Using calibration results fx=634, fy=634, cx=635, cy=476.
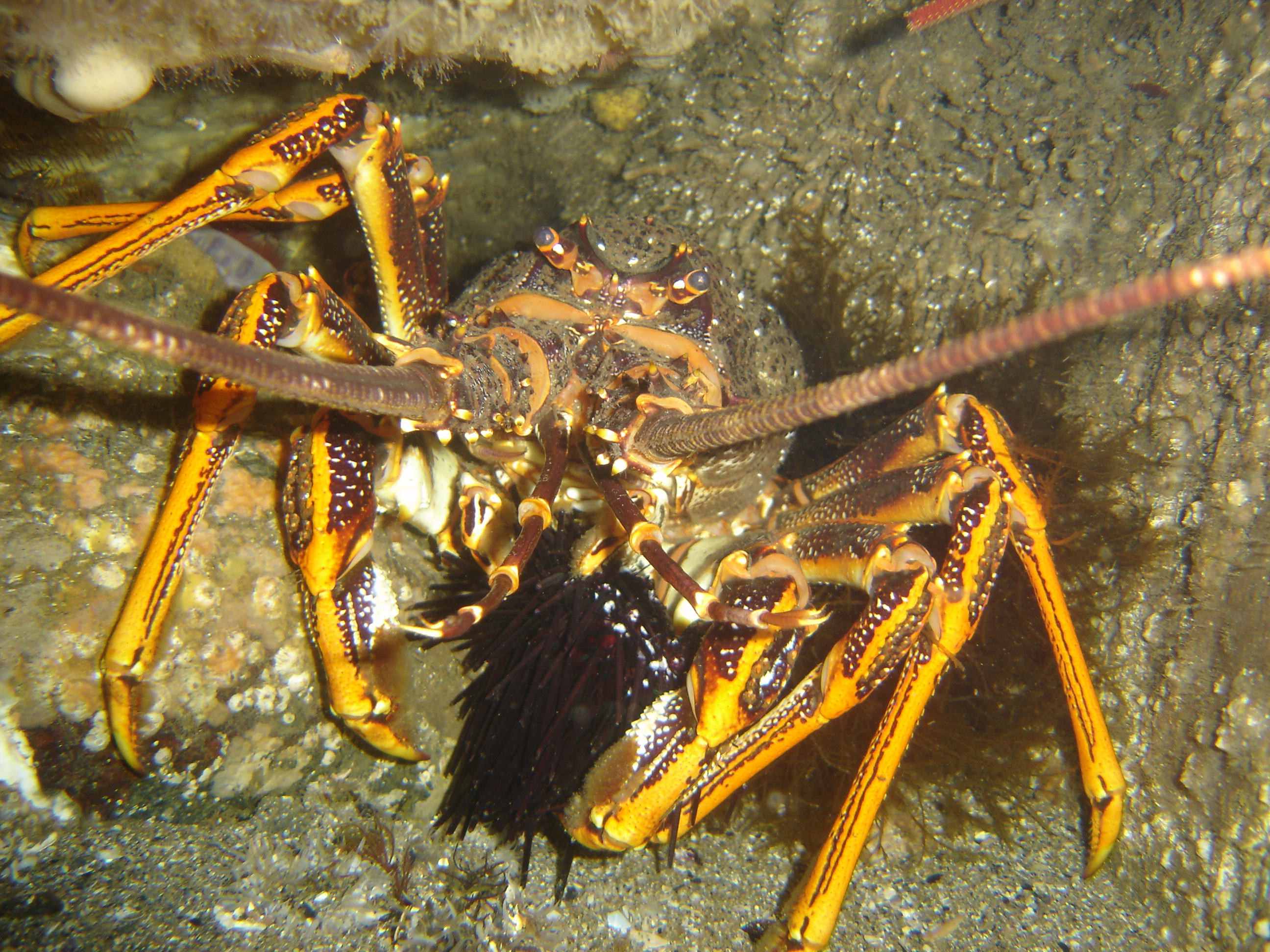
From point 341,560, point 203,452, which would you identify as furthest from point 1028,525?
point 203,452

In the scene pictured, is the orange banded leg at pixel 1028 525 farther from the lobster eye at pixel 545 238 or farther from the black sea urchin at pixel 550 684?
the lobster eye at pixel 545 238

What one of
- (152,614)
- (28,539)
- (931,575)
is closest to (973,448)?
(931,575)

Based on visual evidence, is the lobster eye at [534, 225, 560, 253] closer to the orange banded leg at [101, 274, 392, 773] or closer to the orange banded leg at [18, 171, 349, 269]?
the orange banded leg at [101, 274, 392, 773]

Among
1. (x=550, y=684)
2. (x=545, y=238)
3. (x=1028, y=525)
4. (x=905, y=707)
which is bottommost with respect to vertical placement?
(x=905, y=707)

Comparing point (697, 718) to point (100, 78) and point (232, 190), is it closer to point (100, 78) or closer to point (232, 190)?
point (232, 190)

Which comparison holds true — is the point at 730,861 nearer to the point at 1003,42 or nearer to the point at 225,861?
the point at 225,861

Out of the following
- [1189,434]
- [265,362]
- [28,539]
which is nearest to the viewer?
[265,362]
